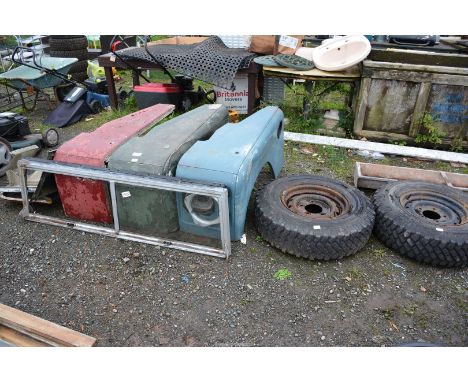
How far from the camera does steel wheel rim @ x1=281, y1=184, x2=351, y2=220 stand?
331 cm

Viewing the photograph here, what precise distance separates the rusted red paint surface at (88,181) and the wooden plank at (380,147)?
2.53m

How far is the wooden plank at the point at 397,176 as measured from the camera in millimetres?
3865

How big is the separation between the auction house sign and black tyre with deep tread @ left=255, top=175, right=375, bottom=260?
301cm

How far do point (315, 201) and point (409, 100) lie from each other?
2424 mm

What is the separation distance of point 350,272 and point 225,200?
1136 millimetres

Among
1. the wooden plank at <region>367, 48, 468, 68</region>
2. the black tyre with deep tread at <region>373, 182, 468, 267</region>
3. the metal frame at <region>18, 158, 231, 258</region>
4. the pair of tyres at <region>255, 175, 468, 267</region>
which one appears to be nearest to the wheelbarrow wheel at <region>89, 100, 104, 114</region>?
the metal frame at <region>18, 158, 231, 258</region>

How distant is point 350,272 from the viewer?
294 cm

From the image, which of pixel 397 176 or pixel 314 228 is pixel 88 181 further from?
pixel 397 176

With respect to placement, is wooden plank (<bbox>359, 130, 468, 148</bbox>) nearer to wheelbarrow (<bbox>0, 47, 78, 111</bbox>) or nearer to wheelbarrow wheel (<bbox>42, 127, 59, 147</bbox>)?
wheelbarrow wheel (<bbox>42, 127, 59, 147</bbox>)

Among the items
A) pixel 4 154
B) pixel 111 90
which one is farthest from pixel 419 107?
pixel 4 154

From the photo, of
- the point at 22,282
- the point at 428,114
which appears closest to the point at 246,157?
the point at 22,282

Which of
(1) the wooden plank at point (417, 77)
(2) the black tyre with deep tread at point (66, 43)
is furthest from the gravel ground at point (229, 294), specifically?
(2) the black tyre with deep tread at point (66, 43)

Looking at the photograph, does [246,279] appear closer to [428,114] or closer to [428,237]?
[428,237]

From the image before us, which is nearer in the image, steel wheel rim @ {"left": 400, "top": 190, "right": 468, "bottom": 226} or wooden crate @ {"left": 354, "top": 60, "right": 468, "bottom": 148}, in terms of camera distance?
steel wheel rim @ {"left": 400, "top": 190, "right": 468, "bottom": 226}
